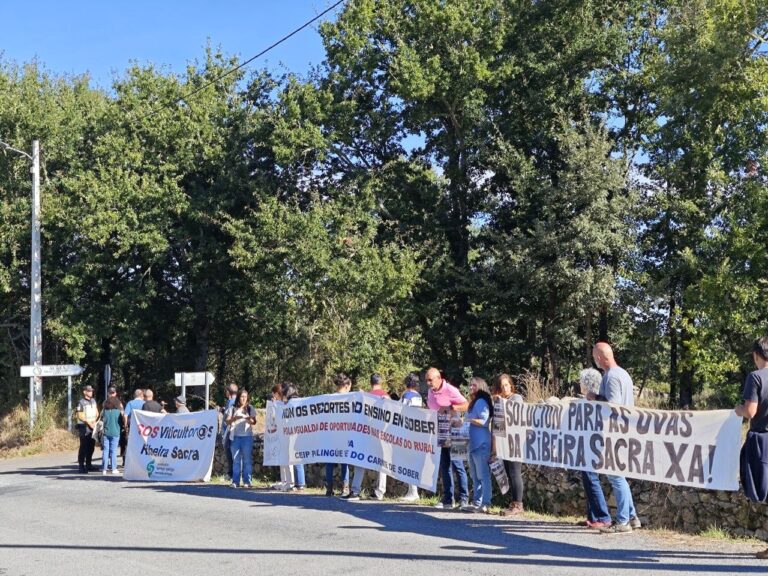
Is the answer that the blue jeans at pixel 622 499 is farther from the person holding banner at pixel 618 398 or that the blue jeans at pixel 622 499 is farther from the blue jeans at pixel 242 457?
the blue jeans at pixel 242 457

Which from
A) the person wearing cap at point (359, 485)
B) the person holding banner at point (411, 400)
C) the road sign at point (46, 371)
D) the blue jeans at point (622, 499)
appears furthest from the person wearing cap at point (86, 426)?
the blue jeans at point (622, 499)

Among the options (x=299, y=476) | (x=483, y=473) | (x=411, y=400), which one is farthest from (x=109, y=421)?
(x=483, y=473)

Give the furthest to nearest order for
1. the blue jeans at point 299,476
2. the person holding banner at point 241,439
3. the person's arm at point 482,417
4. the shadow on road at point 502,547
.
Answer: the person holding banner at point 241,439 < the blue jeans at point 299,476 < the person's arm at point 482,417 < the shadow on road at point 502,547

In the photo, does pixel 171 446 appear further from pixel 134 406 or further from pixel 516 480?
pixel 516 480

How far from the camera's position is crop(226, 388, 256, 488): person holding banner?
15.1 metres

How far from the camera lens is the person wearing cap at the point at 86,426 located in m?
18.8

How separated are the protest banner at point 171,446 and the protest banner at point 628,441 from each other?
6.99 m

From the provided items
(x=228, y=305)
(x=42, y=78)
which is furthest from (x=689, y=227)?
(x=42, y=78)

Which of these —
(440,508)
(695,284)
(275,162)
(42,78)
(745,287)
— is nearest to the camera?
(440,508)

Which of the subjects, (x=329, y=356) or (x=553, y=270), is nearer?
(x=553, y=270)

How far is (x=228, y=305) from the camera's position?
32719 millimetres

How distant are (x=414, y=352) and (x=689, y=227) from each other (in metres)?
10.5

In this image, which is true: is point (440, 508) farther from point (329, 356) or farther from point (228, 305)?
point (228, 305)

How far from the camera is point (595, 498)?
9.91 meters
